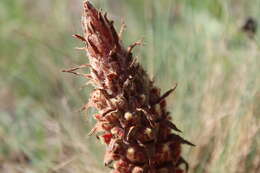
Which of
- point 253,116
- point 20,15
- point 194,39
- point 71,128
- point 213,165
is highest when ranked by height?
point 20,15

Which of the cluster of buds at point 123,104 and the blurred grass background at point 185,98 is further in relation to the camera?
the blurred grass background at point 185,98

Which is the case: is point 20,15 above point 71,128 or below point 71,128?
above

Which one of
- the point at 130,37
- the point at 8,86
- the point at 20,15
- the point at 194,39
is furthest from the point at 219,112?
the point at 20,15

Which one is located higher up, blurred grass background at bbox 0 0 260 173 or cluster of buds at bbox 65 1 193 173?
blurred grass background at bbox 0 0 260 173

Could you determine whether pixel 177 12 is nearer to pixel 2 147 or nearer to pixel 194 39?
pixel 194 39

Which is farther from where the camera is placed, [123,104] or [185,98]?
[185,98]
